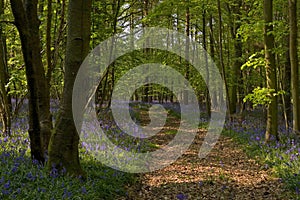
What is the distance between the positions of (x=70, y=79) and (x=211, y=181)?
3510mm

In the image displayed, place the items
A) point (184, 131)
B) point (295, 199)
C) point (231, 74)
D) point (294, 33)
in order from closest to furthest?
point (295, 199) < point (294, 33) < point (184, 131) < point (231, 74)

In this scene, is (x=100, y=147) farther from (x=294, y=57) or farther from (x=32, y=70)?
(x=294, y=57)

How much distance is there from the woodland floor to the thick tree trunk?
1326mm

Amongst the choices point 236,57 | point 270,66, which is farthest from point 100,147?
point 236,57

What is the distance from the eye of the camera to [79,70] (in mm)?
5082

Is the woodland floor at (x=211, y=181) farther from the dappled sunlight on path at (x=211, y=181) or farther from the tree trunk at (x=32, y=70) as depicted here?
the tree trunk at (x=32, y=70)

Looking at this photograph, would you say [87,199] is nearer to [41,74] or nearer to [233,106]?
[41,74]

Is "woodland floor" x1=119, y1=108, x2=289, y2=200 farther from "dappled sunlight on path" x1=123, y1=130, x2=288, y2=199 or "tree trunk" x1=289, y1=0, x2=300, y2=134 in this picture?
"tree trunk" x1=289, y1=0, x2=300, y2=134

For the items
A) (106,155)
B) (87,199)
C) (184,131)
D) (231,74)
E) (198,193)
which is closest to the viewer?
(87,199)

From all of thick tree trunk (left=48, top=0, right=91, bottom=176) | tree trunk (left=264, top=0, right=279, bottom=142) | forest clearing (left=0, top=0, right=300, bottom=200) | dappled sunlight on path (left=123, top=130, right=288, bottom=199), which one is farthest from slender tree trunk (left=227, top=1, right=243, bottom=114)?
thick tree trunk (left=48, top=0, right=91, bottom=176)

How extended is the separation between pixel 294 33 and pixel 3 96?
318 inches

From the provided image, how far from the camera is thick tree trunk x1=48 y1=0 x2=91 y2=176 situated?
4961 mm

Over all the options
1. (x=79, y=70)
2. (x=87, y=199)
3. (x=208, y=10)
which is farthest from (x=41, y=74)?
(x=208, y=10)

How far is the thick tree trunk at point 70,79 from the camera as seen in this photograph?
195 inches
